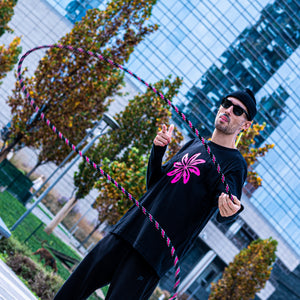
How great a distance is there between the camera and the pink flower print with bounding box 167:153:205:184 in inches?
147

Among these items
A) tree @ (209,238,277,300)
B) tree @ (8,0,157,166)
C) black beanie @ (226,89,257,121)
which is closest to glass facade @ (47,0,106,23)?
tree @ (8,0,157,166)

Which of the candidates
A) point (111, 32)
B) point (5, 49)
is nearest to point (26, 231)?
point (111, 32)

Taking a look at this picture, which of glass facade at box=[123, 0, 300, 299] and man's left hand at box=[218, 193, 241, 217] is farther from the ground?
glass facade at box=[123, 0, 300, 299]

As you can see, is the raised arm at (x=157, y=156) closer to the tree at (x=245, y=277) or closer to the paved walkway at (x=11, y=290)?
the paved walkway at (x=11, y=290)

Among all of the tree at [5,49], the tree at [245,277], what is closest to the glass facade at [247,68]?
the tree at [5,49]

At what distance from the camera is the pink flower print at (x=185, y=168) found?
374 cm

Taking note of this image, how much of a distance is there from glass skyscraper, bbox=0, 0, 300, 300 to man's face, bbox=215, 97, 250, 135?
4138cm

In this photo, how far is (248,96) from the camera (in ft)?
13.2

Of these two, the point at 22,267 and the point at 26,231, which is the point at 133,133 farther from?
the point at 22,267

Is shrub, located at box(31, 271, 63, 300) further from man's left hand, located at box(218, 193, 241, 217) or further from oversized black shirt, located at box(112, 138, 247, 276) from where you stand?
man's left hand, located at box(218, 193, 241, 217)

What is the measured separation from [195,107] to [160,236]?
150 feet

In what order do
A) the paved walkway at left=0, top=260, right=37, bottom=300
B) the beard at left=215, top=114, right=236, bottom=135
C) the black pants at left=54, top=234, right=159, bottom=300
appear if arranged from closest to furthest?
the black pants at left=54, top=234, right=159, bottom=300
the beard at left=215, top=114, right=236, bottom=135
the paved walkway at left=0, top=260, right=37, bottom=300

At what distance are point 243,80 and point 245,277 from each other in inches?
1355

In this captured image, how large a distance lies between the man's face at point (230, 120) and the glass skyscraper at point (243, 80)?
4138 cm
